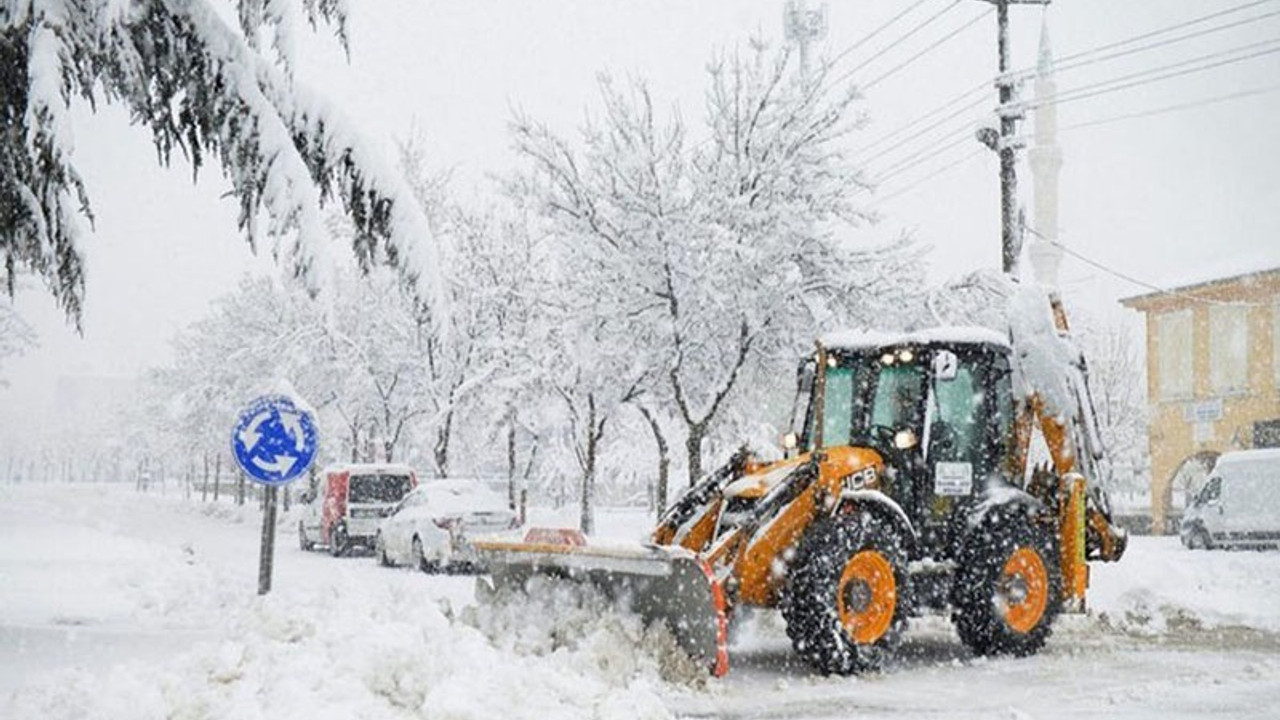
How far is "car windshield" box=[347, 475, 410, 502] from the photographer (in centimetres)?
2489

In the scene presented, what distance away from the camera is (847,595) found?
364 inches

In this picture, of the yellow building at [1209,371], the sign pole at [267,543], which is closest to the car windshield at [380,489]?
the sign pole at [267,543]

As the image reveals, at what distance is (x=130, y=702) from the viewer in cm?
602

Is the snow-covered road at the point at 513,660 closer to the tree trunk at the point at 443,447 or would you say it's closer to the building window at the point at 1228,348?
the tree trunk at the point at 443,447

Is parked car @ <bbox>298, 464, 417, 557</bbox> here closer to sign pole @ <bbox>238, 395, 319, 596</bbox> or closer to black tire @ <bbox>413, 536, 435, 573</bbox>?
black tire @ <bbox>413, 536, 435, 573</bbox>

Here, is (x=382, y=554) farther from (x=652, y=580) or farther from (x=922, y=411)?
(x=652, y=580)

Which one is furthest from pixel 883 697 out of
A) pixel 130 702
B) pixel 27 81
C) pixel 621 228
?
pixel 621 228

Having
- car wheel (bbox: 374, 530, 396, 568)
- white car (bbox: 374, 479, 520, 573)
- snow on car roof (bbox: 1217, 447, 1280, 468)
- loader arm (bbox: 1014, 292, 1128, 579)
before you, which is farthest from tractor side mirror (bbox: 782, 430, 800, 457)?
snow on car roof (bbox: 1217, 447, 1280, 468)

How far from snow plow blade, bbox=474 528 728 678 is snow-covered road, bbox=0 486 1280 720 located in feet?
0.74

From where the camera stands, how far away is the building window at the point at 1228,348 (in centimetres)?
3362

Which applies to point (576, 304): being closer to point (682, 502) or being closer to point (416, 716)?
point (682, 502)

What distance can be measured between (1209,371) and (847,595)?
29.0 m

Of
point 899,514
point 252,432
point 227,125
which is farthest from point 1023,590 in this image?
point 227,125

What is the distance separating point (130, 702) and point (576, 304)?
1342 centimetres
